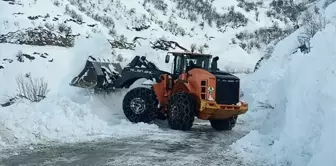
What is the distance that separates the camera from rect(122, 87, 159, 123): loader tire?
14.3 metres

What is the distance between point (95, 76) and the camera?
597 inches

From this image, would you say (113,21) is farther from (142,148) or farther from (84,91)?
(142,148)

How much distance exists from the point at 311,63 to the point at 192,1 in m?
29.6

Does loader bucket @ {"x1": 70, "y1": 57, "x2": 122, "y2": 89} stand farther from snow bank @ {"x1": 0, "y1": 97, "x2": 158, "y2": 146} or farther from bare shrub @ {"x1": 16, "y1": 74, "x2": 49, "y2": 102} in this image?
snow bank @ {"x1": 0, "y1": 97, "x2": 158, "y2": 146}

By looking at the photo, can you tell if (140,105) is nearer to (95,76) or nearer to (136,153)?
(95,76)

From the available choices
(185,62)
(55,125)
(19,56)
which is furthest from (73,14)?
(55,125)

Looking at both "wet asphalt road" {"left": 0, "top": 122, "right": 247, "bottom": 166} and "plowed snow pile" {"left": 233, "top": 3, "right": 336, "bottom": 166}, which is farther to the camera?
"wet asphalt road" {"left": 0, "top": 122, "right": 247, "bottom": 166}

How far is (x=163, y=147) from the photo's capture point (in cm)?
1102

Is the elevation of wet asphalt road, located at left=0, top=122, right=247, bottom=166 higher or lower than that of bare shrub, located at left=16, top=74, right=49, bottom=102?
lower

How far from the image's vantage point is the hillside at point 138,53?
34.6 ft

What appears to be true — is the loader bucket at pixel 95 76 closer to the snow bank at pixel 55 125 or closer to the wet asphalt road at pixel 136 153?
the snow bank at pixel 55 125

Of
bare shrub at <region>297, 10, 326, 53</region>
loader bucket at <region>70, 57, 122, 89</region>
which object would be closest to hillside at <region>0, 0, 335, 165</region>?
bare shrub at <region>297, 10, 326, 53</region>

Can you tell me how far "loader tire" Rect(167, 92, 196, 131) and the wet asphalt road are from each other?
37.8 inches

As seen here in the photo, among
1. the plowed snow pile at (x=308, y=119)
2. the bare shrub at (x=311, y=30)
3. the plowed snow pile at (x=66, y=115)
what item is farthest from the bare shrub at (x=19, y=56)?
the plowed snow pile at (x=308, y=119)
